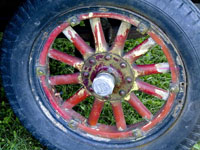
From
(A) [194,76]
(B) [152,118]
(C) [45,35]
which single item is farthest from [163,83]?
(C) [45,35]

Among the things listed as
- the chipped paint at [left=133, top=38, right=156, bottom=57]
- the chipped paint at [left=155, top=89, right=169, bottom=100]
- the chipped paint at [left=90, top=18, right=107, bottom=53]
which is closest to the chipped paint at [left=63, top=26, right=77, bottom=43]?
the chipped paint at [left=90, top=18, right=107, bottom=53]

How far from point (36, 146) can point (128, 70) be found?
1.05 metres

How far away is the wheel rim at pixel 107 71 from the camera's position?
2.05 m

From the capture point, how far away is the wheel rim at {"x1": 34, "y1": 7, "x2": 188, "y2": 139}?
2.05 metres

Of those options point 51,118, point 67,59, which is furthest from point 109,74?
point 51,118

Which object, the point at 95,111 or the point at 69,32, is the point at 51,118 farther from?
the point at 69,32

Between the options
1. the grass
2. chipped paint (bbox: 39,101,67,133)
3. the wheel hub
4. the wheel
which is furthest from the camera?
the grass

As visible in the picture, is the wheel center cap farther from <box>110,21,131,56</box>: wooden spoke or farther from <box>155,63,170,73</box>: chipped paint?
<box>155,63,170,73</box>: chipped paint

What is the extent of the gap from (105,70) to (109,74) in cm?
4

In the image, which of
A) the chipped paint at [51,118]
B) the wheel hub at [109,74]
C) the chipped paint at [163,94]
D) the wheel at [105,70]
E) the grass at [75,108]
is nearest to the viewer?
the wheel at [105,70]

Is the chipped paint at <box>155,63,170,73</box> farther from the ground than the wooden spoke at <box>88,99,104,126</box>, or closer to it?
farther from the ground

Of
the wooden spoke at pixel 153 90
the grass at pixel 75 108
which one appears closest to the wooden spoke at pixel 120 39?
the wooden spoke at pixel 153 90

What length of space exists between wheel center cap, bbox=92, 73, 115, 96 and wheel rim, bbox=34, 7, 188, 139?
124 millimetres

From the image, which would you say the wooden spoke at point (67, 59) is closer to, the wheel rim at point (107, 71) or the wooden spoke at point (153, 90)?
the wheel rim at point (107, 71)
